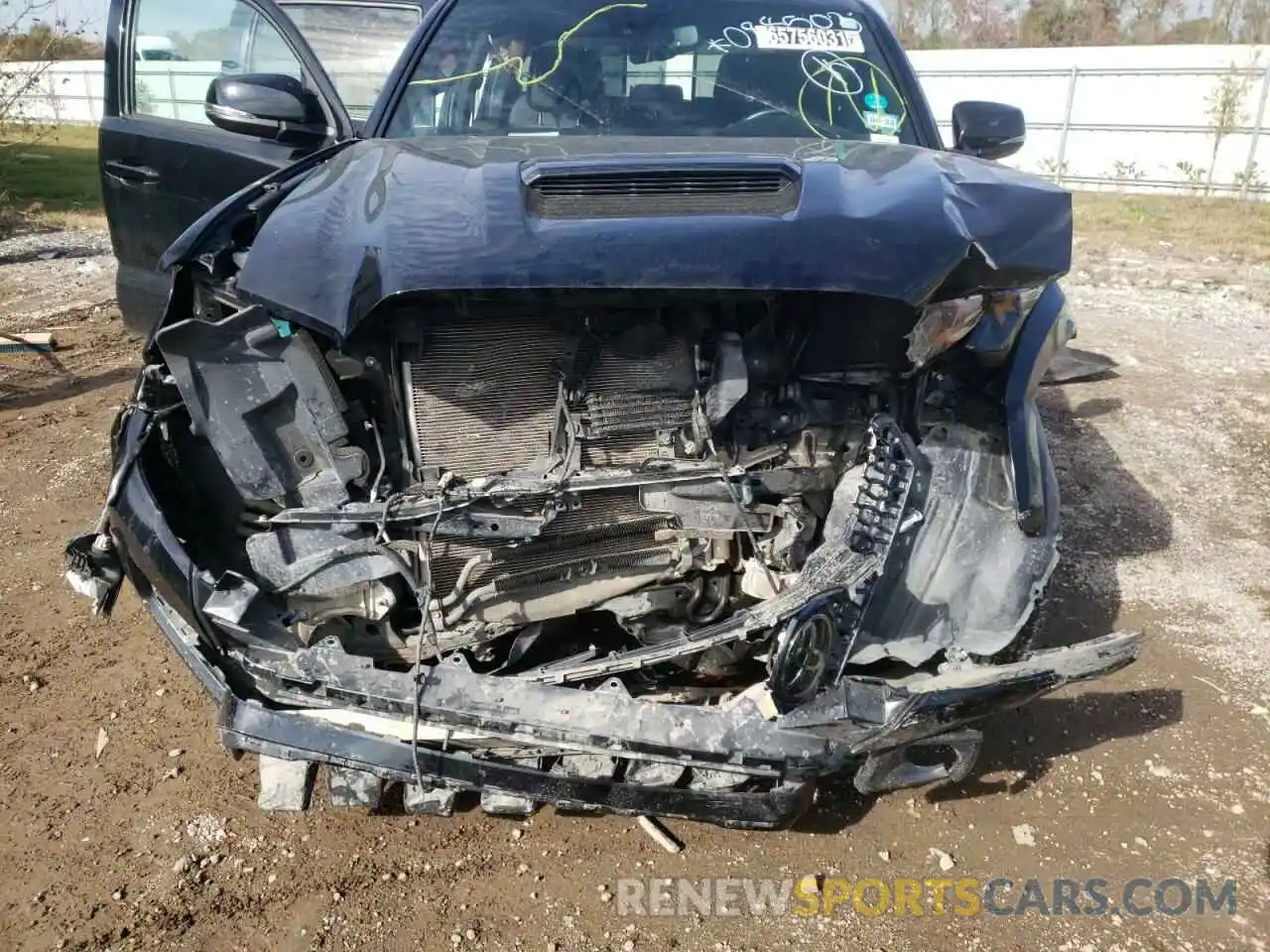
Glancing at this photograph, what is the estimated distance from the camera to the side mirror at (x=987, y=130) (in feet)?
11.3

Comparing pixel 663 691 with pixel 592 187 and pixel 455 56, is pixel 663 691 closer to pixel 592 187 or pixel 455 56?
pixel 592 187

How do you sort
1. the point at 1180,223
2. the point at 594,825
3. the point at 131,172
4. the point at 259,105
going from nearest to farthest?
1. the point at 594,825
2. the point at 259,105
3. the point at 131,172
4. the point at 1180,223

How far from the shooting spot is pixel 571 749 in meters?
2.04

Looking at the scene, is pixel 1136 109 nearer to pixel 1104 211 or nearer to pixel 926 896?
pixel 1104 211

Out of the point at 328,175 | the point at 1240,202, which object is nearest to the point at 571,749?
the point at 328,175

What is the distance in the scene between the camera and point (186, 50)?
462cm

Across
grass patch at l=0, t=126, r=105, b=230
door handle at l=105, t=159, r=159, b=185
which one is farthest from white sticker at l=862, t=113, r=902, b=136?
grass patch at l=0, t=126, r=105, b=230

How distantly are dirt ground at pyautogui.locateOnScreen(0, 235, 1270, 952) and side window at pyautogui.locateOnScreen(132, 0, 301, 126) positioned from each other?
1.99 m

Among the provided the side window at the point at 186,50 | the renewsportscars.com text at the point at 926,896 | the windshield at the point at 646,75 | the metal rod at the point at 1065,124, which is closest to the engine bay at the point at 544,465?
the renewsportscars.com text at the point at 926,896

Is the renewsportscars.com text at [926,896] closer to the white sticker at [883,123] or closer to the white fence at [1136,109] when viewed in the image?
the white sticker at [883,123]

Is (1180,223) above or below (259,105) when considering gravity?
below

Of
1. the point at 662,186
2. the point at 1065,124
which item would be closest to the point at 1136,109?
the point at 1065,124

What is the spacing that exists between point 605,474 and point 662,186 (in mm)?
698

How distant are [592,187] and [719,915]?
174cm
